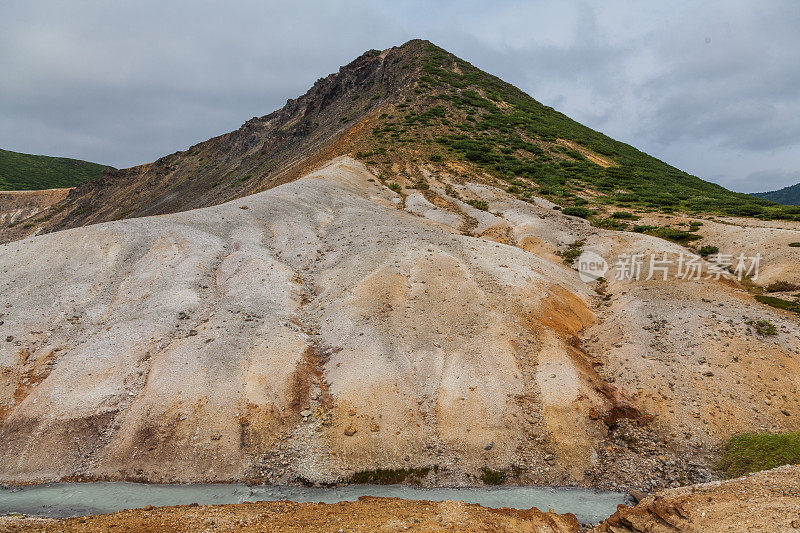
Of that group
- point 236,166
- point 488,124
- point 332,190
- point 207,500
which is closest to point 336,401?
point 207,500

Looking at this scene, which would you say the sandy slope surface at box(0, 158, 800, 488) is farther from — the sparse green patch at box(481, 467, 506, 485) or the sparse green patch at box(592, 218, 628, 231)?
the sparse green patch at box(592, 218, 628, 231)

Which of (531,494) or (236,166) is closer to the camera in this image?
(531,494)

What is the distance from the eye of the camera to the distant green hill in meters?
145

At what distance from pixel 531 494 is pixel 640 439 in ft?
18.4

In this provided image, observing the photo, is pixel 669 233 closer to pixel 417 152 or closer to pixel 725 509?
pixel 725 509

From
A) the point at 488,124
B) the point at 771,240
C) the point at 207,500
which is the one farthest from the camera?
the point at 488,124

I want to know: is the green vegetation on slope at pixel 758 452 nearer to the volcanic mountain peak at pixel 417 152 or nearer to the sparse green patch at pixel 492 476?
the sparse green patch at pixel 492 476

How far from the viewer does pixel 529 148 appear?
2260 inches

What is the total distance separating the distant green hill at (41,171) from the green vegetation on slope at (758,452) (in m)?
197

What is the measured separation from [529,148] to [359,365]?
2011 inches

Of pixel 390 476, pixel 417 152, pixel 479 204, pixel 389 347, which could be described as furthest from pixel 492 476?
pixel 417 152

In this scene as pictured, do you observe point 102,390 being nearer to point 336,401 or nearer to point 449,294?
point 336,401

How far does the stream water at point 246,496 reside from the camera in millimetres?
12648

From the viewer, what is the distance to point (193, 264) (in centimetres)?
2308
